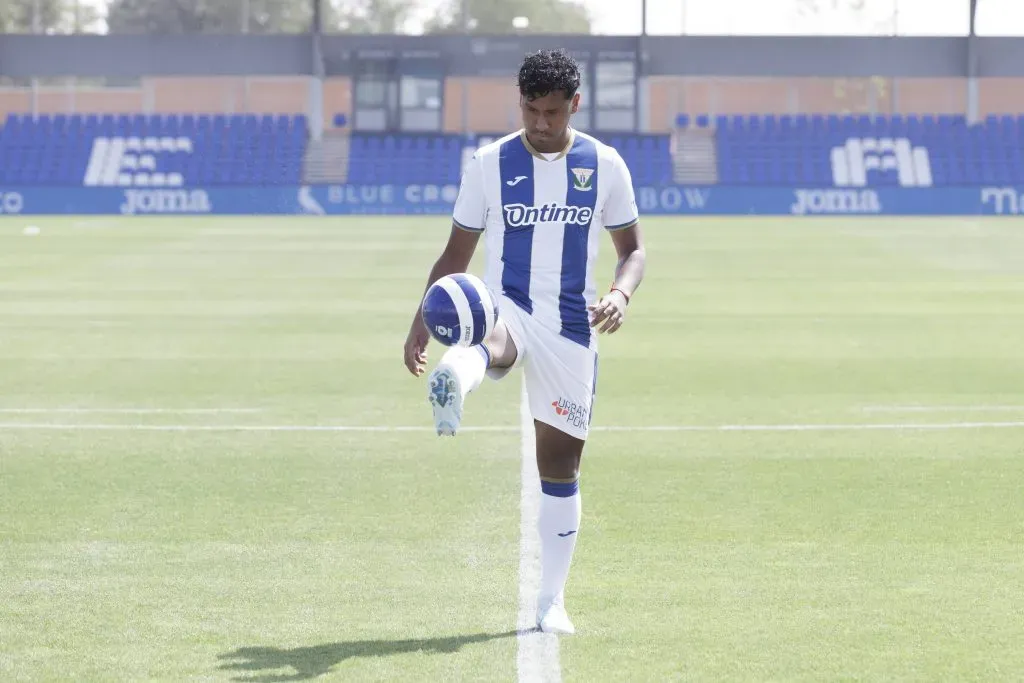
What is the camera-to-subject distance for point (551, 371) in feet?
19.3

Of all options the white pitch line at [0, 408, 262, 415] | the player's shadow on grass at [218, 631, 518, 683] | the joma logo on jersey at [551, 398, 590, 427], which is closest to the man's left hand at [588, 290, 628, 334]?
the joma logo on jersey at [551, 398, 590, 427]

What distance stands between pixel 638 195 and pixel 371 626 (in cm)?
4105

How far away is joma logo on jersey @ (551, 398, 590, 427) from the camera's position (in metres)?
5.87

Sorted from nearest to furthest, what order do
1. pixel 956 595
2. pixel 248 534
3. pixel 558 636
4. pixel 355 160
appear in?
pixel 558 636
pixel 956 595
pixel 248 534
pixel 355 160

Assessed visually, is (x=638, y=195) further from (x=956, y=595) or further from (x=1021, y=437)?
(x=956, y=595)

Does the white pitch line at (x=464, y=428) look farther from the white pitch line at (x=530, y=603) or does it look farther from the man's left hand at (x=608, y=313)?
the man's left hand at (x=608, y=313)

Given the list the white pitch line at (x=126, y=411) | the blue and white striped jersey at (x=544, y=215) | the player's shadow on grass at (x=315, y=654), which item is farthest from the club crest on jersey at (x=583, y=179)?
the white pitch line at (x=126, y=411)

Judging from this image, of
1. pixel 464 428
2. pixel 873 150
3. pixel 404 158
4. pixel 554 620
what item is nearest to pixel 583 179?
pixel 554 620

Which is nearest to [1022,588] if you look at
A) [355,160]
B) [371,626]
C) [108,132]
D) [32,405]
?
[371,626]

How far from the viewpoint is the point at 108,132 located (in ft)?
178

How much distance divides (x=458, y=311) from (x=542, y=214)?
2.02 ft

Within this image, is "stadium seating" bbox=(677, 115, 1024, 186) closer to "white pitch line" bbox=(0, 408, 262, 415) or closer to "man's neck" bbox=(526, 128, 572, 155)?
"white pitch line" bbox=(0, 408, 262, 415)

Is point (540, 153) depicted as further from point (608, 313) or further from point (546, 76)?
point (608, 313)

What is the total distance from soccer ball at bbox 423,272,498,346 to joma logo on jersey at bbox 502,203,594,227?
43 cm
